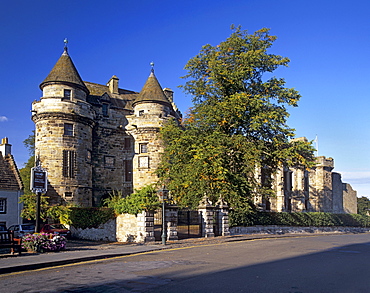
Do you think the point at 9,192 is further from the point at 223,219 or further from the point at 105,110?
the point at 223,219

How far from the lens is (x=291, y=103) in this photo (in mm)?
29484

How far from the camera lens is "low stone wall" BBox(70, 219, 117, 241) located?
23686 millimetres

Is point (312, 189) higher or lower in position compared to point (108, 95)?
lower

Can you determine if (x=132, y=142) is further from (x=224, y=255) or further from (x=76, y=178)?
(x=224, y=255)

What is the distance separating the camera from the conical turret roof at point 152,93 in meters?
39.8

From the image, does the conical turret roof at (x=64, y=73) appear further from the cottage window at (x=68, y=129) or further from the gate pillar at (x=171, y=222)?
the gate pillar at (x=171, y=222)

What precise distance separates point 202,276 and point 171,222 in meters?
12.2

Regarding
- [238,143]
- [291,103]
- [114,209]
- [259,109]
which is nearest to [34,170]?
[114,209]

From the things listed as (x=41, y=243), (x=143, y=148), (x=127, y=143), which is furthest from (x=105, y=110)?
(x=41, y=243)

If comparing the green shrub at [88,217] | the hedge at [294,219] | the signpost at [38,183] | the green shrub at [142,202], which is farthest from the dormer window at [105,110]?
the signpost at [38,183]

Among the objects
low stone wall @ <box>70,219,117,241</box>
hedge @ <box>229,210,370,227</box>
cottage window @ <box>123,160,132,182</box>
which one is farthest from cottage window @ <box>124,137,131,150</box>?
hedge @ <box>229,210,370,227</box>

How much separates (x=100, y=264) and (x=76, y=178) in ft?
76.5

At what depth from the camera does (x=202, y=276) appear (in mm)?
9859

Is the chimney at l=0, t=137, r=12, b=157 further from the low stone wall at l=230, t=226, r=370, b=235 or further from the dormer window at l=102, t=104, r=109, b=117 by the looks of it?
the low stone wall at l=230, t=226, r=370, b=235
